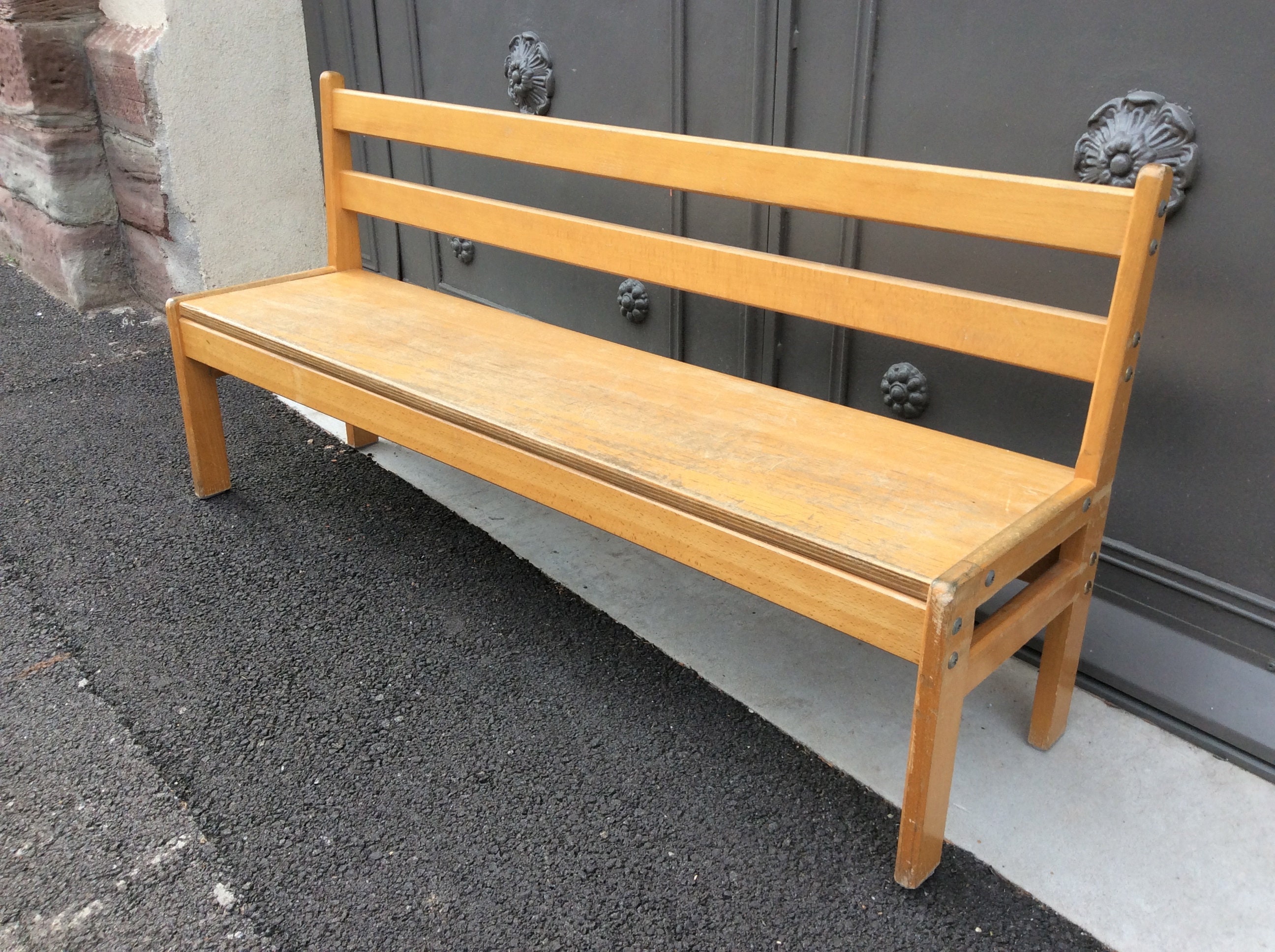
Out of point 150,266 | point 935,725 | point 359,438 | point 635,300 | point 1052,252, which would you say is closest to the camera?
point 935,725

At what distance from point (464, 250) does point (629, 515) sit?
2060 millimetres

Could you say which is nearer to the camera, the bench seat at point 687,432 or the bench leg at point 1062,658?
the bench seat at point 687,432

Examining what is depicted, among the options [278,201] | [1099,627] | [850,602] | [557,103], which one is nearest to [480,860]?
[850,602]

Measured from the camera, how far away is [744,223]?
2.63 meters

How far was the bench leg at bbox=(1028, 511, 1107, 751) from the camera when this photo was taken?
1.84 meters

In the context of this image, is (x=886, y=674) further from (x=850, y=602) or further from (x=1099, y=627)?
(x=850, y=602)

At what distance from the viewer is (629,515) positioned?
1814 mm

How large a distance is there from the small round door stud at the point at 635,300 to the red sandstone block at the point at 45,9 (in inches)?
101

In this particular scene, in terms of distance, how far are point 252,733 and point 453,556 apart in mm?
732

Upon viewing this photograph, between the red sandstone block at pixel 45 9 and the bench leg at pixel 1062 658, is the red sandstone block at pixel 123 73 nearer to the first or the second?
the red sandstone block at pixel 45 9

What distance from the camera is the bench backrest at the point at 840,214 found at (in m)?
1.68

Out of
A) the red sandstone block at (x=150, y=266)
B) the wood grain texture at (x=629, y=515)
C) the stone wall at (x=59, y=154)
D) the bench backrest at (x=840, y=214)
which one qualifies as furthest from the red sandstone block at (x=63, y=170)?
the wood grain texture at (x=629, y=515)

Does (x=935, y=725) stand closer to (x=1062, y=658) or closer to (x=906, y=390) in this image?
(x=1062, y=658)

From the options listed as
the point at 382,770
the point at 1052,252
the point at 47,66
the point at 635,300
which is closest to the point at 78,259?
the point at 47,66
